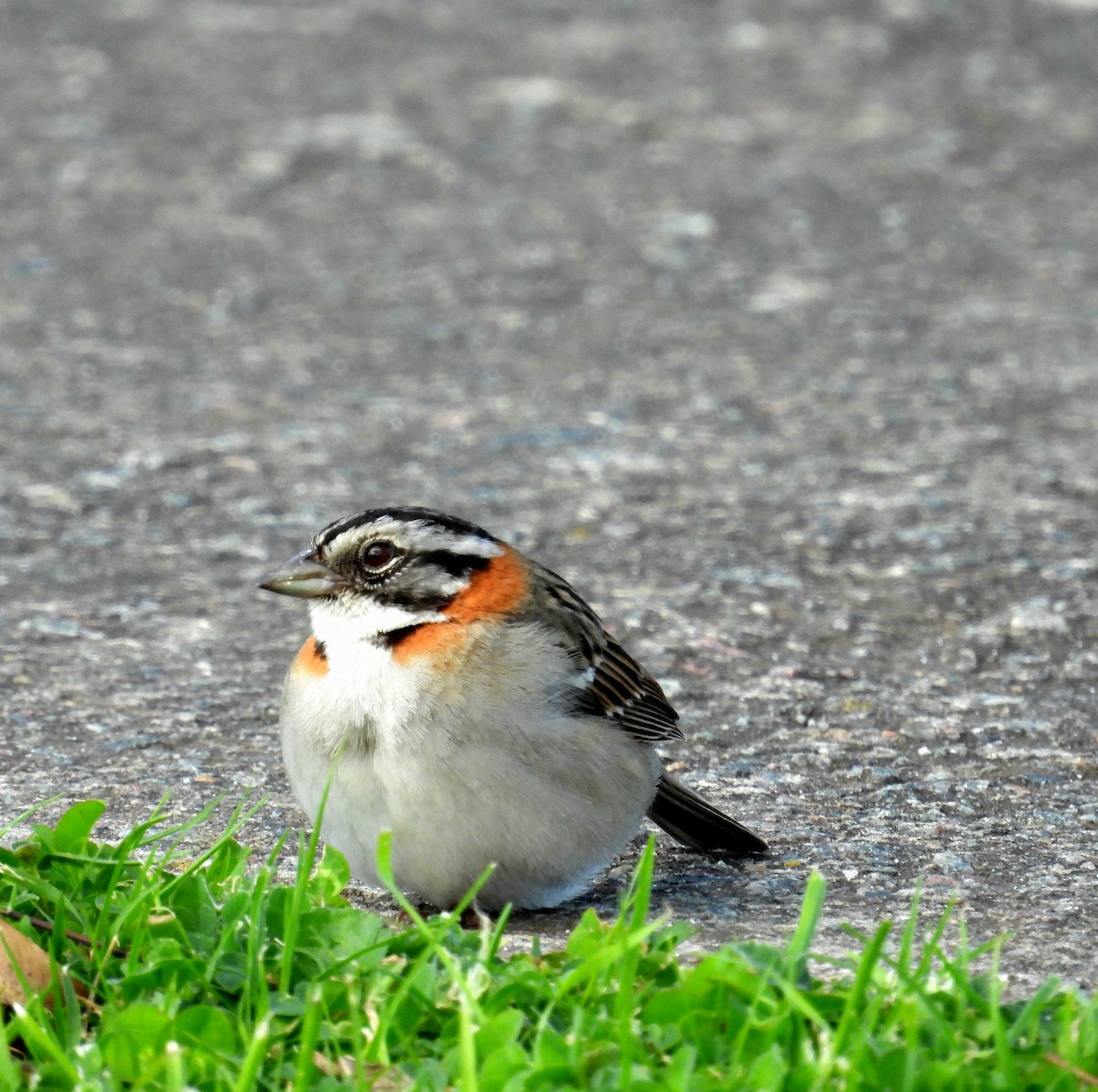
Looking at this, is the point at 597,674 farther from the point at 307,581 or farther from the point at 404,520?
the point at 307,581

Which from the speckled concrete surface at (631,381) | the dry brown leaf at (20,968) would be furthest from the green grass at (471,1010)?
the speckled concrete surface at (631,381)

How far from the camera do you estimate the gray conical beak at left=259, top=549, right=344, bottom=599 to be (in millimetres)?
4273

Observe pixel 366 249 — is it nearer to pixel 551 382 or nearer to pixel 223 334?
pixel 223 334

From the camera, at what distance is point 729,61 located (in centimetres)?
1286

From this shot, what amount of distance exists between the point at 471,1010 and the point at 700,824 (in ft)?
4.64

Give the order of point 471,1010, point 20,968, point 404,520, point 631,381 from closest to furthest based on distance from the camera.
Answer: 1. point 471,1010
2. point 20,968
3. point 404,520
4. point 631,381

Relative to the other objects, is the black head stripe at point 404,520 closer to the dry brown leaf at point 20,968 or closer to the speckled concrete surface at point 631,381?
the speckled concrete surface at point 631,381

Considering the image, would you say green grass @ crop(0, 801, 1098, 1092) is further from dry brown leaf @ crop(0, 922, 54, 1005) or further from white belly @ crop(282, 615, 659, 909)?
white belly @ crop(282, 615, 659, 909)

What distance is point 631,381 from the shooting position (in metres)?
8.52

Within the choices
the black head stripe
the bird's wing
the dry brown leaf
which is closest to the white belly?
the bird's wing

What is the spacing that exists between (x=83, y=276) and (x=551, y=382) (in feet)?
9.00

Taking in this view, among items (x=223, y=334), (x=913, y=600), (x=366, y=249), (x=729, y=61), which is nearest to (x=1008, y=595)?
(x=913, y=600)

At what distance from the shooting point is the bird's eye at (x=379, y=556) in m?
4.25

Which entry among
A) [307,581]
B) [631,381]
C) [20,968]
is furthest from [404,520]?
[631,381]
